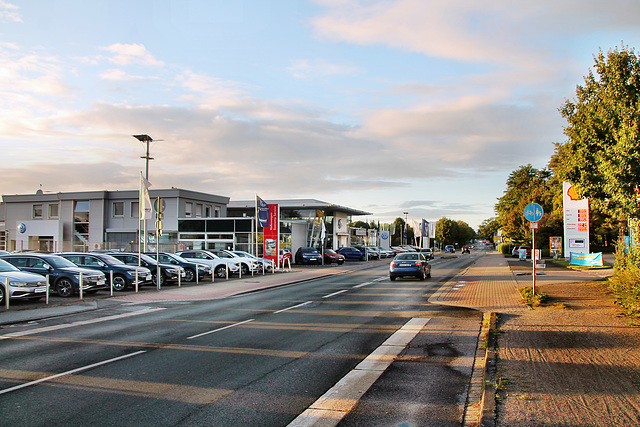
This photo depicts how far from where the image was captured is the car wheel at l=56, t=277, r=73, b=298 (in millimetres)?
18094

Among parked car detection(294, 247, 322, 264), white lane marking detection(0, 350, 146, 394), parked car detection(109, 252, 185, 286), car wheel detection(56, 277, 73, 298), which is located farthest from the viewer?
parked car detection(294, 247, 322, 264)

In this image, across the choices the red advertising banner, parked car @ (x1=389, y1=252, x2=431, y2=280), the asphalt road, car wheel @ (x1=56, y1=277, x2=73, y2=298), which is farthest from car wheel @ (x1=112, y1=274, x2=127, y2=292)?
the red advertising banner

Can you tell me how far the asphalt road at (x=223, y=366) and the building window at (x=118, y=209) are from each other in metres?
38.7

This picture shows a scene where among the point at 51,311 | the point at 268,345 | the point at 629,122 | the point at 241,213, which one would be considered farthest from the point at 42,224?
the point at 629,122

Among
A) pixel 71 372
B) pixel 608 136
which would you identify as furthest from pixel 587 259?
pixel 71 372

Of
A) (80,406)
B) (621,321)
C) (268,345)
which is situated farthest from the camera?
(621,321)

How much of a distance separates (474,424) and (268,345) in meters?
5.02

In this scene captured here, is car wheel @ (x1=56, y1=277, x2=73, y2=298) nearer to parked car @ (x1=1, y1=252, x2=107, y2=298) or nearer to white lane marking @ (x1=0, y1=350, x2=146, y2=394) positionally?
parked car @ (x1=1, y1=252, x2=107, y2=298)

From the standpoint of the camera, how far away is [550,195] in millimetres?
66750

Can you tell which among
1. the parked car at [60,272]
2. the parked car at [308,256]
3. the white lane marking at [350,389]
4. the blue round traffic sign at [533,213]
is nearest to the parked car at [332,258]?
the parked car at [308,256]

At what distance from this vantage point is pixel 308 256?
43.8 metres

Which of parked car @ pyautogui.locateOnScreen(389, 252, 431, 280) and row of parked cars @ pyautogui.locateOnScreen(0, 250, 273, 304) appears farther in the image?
parked car @ pyautogui.locateOnScreen(389, 252, 431, 280)

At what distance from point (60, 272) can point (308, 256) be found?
2716cm

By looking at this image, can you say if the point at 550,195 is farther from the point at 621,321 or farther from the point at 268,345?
the point at 268,345
